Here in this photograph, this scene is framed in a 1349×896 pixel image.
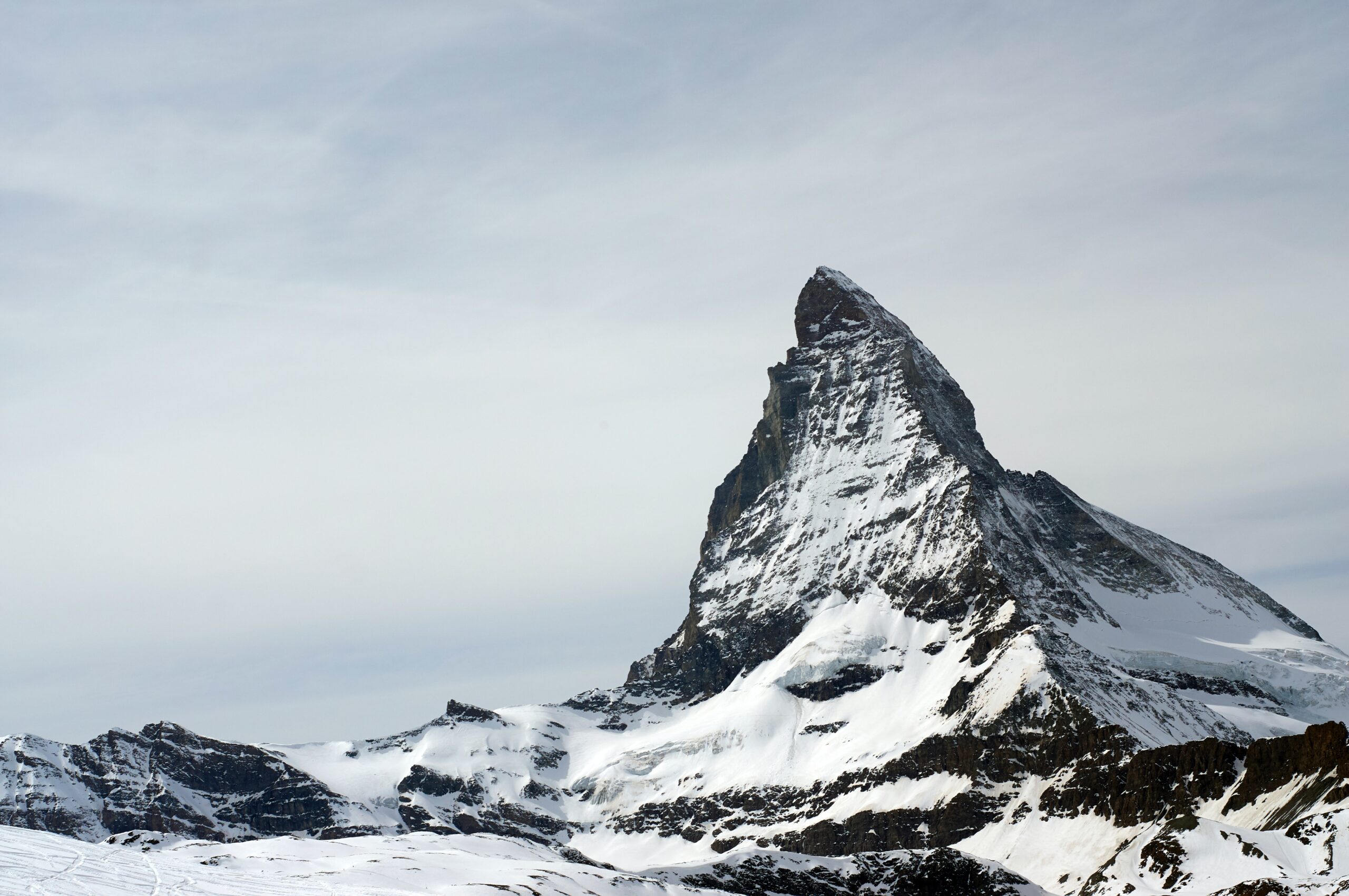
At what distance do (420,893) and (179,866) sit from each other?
2781cm

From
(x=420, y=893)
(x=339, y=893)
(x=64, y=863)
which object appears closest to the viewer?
(x=64, y=863)

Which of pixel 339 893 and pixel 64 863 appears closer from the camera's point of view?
pixel 64 863

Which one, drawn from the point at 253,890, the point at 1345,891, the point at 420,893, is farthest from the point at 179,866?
the point at 1345,891

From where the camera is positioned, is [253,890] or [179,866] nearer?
[253,890]

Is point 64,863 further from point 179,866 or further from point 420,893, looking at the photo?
point 420,893

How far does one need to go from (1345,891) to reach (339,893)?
115 meters

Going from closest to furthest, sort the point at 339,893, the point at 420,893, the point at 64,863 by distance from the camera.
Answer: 1. the point at 64,863
2. the point at 339,893
3. the point at 420,893

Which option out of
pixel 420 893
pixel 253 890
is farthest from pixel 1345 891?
pixel 253 890

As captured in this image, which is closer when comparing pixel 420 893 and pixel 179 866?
pixel 179 866

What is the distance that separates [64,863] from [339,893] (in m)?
27.8

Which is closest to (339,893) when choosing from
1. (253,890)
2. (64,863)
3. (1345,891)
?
(253,890)

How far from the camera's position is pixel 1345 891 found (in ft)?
637

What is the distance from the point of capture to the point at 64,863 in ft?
492

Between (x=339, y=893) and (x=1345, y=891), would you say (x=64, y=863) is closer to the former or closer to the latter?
(x=339, y=893)
